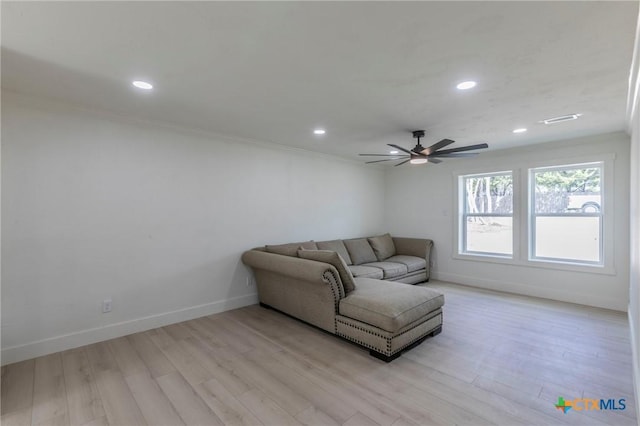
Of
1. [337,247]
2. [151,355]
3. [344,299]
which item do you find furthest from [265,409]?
[337,247]

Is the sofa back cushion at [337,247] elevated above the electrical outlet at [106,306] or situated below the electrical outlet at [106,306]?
above

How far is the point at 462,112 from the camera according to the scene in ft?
10.7

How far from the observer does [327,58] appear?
2.11 m

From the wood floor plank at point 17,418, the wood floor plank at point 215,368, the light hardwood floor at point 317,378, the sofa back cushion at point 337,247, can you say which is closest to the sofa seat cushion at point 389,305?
the light hardwood floor at point 317,378

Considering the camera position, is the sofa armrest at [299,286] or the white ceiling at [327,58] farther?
the sofa armrest at [299,286]

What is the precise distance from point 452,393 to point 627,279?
3.75 m

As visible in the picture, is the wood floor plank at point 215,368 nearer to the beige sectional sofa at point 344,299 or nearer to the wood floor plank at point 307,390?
the wood floor plank at point 307,390

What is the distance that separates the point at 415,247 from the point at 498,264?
147 cm

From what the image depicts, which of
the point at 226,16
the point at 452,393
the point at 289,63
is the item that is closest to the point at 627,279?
the point at 452,393

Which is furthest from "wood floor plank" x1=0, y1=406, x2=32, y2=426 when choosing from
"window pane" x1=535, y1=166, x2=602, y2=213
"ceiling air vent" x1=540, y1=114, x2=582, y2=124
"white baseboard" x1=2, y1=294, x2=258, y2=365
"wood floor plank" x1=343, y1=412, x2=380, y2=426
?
"window pane" x1=535, y1=166, x2=602, y2=213

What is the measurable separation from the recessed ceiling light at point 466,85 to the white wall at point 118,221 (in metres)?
2.92

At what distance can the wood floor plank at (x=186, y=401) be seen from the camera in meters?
1.95

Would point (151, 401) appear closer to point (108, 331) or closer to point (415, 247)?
point (108, 331)

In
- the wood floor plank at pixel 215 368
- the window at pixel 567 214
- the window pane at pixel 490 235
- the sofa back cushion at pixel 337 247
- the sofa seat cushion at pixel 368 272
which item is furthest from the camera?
→ the window pane at pixel 490 235
